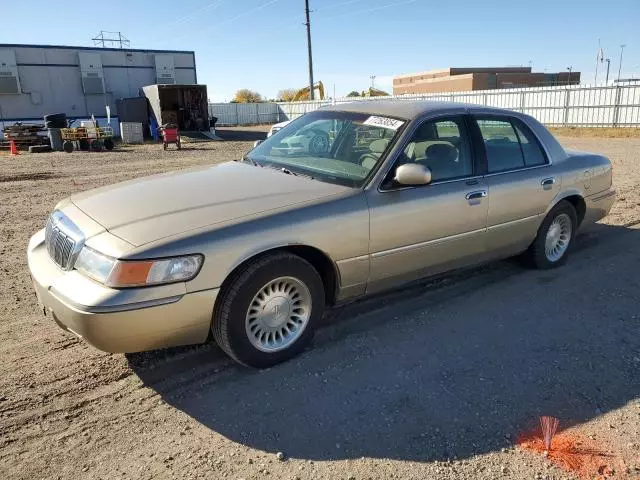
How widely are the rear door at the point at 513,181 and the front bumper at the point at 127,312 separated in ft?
8.76

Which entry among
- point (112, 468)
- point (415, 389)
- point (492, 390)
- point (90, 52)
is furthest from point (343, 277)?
point (90, 52)

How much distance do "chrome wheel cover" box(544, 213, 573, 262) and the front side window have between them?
4.89ft

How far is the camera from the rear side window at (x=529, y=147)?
4941 mm

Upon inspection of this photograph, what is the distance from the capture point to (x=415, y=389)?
325 centimetres

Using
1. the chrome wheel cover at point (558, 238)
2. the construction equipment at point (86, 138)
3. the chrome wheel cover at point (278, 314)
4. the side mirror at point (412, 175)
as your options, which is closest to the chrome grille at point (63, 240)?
the chrome wheel cover at point (278, 314)

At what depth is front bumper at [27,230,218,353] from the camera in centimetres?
283

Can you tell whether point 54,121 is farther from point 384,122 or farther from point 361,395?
point 361,395

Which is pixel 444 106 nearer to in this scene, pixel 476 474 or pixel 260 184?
pixel 260 184

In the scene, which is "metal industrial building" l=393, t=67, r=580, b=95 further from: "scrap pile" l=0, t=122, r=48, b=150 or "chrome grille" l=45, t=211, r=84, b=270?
"chrome grille" l=45, t=211, r=84, b=270

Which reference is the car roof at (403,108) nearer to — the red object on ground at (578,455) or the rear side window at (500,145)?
the rear side window at (500,145)

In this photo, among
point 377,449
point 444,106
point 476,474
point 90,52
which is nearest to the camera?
point 476,474

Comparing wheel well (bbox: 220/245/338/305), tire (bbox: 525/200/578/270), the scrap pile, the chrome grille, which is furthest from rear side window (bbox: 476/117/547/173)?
the scrap pile

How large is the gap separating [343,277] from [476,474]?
1527 millimetres

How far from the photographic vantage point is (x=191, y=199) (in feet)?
11.5
